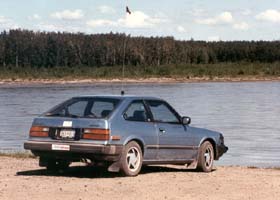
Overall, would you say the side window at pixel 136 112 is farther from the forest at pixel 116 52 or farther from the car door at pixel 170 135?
the forest at pixel 116 52

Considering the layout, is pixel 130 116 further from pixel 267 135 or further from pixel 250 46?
pixel 250 46

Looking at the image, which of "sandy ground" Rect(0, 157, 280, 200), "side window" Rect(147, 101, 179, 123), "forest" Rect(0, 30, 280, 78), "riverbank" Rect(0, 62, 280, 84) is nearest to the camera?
"sandy ground" Rect(0, 157, 280, 200)

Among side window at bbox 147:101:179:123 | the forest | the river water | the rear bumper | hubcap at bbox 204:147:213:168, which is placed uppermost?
the forest

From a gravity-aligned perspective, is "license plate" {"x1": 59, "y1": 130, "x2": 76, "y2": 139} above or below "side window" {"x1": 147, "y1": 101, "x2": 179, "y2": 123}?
below

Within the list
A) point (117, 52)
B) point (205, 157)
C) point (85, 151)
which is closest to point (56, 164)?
point (85, 151)

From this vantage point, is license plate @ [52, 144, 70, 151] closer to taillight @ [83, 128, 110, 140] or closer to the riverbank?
taillight @ [83, 128, 110, 140]

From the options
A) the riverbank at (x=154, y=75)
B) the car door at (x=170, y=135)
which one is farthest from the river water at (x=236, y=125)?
the riverbank at (x=154, y=75)

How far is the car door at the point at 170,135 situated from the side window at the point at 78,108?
1105 mm

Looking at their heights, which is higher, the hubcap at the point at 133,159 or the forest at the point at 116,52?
the forest at the point at 116,52

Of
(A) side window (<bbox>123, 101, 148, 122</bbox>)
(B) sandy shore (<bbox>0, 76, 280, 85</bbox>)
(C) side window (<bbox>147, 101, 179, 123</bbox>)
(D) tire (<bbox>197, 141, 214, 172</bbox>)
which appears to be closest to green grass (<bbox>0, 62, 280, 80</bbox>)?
(B) sandy shore (<bbox>0, 76, 280, 85</bbox>)

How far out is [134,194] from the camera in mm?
10969

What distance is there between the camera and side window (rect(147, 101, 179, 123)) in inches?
540

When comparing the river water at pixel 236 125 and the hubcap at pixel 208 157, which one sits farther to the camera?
the river water at pixel 236 125

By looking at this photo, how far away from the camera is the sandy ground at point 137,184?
10.9 meters
